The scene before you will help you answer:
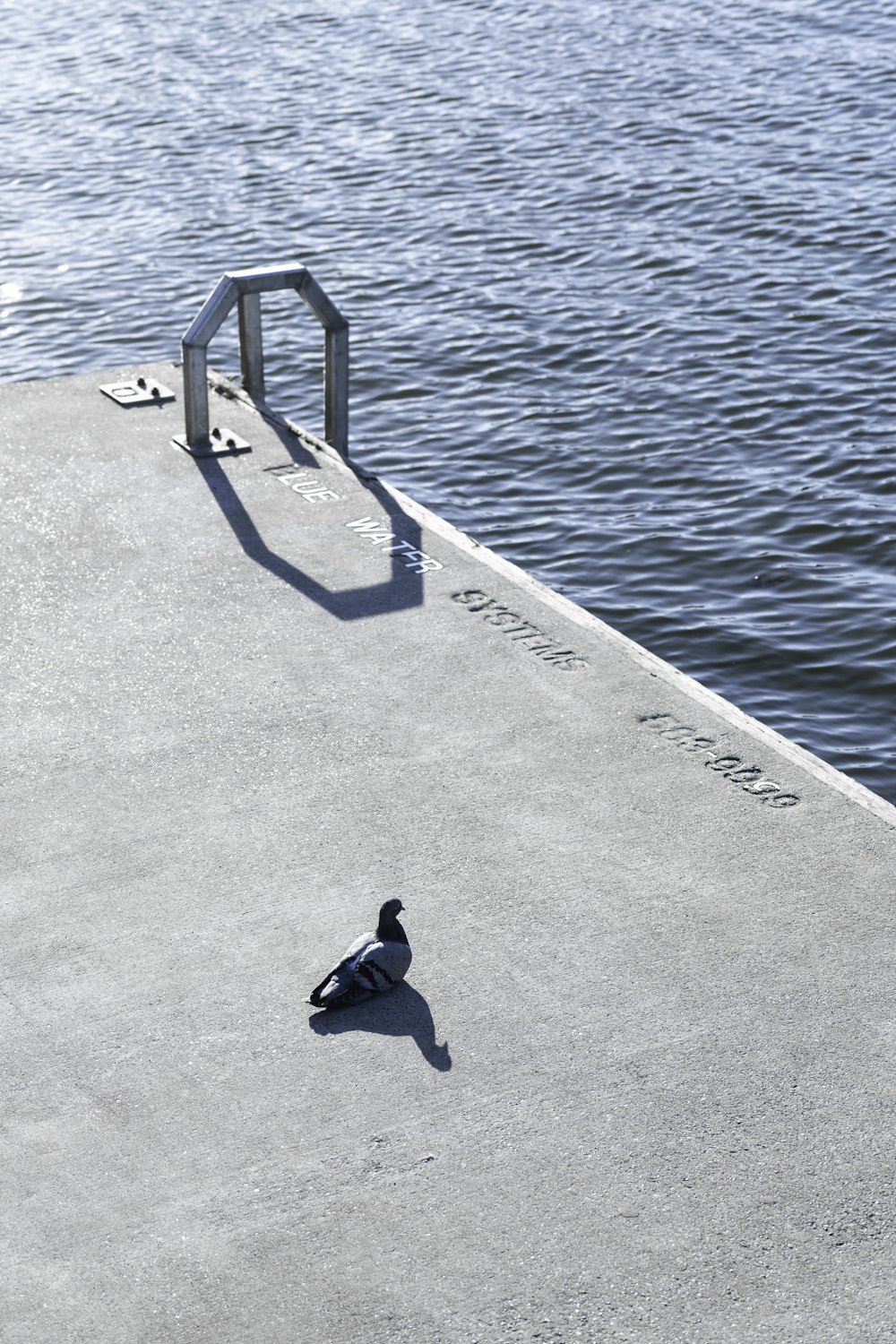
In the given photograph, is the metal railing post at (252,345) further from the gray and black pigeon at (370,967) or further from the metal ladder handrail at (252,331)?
the gray and black pigeon at (370,967)

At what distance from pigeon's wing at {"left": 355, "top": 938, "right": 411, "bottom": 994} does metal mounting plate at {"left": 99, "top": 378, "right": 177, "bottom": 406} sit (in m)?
7.54

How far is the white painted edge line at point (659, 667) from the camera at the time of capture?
7.98 m

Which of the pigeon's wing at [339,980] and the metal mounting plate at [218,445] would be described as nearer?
the pigeon's wing at [339,980]

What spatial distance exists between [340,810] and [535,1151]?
233 centimetres

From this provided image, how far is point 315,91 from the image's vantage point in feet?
Answer: 81.6

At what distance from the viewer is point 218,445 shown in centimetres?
1209

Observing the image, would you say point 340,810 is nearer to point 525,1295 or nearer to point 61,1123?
point 61,1123

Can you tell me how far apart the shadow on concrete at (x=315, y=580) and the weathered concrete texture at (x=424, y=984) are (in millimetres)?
49

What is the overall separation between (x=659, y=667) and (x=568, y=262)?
9956mm

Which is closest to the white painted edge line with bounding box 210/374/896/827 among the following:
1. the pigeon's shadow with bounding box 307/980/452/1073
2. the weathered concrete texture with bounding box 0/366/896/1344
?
the weathered concrete texture with bounding box 0/366/896/1344

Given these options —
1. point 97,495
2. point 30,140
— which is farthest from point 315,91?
point 97,495

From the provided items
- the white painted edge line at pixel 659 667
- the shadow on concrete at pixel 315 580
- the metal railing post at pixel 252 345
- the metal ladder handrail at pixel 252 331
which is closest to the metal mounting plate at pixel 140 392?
the metal railing post at pixel 252 345

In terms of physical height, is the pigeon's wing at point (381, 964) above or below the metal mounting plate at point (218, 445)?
above

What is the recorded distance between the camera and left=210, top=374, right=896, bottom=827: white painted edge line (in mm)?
7984
